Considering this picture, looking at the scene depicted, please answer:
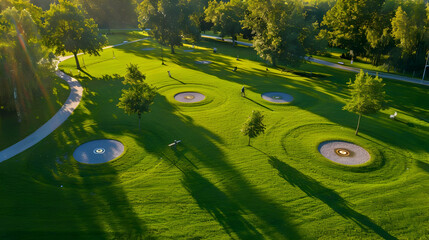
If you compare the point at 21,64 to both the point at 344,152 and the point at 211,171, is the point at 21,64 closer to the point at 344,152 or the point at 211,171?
the point at 211,171

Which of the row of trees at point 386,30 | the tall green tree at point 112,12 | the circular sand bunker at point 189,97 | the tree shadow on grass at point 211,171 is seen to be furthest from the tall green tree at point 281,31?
the tall green tree at point 112,12

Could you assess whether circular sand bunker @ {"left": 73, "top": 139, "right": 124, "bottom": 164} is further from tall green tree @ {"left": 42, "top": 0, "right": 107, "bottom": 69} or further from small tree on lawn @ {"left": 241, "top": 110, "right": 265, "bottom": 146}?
tall green tree @ {"left": 42, "top": 0, "right": 107, "bottom": 69}

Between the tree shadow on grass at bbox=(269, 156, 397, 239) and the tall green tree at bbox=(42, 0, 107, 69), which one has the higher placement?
the tall green tree at bbox=(42, 0, 107, 69)

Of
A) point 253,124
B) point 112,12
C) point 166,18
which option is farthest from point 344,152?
point 112,12

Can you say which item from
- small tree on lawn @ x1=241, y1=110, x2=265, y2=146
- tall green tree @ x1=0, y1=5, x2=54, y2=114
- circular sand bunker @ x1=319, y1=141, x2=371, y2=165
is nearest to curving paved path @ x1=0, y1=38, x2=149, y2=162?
tall green tree @ x1=0, y1=5, x2=54, y2=114

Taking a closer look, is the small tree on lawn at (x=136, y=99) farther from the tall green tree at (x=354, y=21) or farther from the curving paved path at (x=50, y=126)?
the tall green tree at (x=354, y=21)
